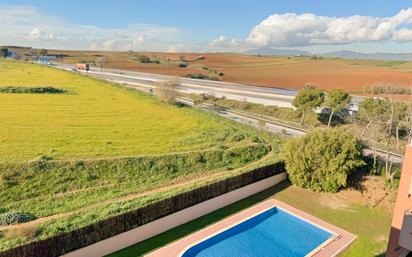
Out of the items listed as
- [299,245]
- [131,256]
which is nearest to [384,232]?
[299,245]

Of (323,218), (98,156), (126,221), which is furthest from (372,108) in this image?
(126,221)

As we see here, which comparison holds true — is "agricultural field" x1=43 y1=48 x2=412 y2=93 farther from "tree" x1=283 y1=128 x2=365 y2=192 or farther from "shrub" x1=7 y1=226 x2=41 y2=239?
"shrub" x1=7 y1=226 x2=41 y2=239

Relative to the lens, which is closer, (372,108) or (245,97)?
(372,108)

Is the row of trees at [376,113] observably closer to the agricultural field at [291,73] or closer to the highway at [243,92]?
the highway at [243,92]

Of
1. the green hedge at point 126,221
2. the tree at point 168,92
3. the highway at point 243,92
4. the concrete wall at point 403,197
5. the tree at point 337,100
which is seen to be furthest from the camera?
the highway at point 243,92

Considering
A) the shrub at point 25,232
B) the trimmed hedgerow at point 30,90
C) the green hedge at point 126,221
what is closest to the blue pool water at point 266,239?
the green hedge at point 126,221

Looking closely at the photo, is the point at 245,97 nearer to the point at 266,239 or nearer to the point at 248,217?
the point at 248,217
